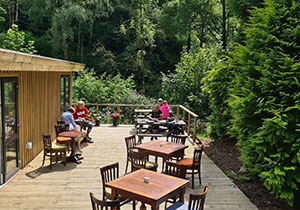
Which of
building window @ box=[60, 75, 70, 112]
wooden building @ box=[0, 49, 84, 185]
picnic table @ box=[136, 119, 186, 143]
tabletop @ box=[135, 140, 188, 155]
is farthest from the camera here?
building window @ box=[60, 75, 70, 112]

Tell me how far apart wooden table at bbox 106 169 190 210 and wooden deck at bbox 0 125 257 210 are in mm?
940

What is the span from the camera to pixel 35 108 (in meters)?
7.55

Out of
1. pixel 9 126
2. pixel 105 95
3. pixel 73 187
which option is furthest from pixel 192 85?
pixel 9 126

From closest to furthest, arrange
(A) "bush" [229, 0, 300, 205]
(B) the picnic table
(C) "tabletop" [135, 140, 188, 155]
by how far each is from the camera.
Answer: (A) "bush" [229, 0, 300, 205], (C) "tabletop" [135, 140, 188, 155], (B) the picnic table

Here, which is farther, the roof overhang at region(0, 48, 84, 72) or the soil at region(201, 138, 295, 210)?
the soil at region(201, 138, 295, 210)

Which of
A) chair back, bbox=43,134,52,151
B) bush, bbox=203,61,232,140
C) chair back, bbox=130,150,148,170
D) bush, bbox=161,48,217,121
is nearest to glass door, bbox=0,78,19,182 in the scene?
chair back, bbox=43,134,52,151

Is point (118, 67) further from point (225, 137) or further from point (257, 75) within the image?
point (257, 75)

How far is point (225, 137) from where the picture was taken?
1073 cm

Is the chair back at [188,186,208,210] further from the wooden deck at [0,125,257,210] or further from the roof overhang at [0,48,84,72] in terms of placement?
the roof overhang at [0,48,84,72]

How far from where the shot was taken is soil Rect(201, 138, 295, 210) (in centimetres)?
549

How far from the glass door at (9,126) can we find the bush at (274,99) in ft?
15.3

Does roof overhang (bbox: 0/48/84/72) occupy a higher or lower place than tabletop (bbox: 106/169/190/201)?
higher

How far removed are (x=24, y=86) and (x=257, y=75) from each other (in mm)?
5188

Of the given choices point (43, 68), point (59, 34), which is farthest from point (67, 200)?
point (59, 34)
